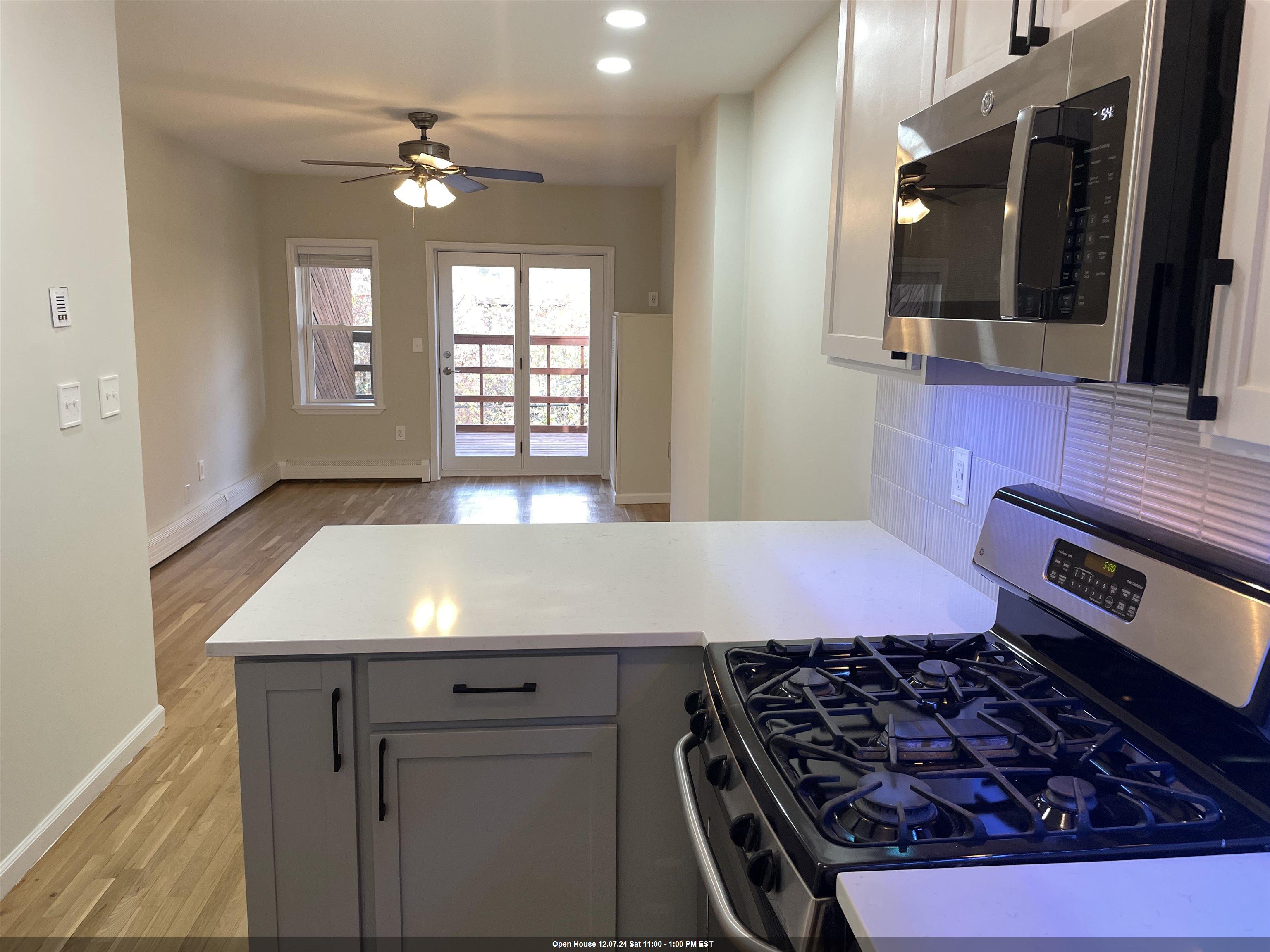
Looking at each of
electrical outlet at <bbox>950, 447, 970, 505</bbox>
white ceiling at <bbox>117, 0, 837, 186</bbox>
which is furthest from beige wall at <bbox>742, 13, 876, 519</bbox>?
electrical outlet at <bbox>950, 447, 970, 505</bbox>

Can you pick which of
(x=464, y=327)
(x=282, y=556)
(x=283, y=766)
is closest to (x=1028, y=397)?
(x=283, y=766)

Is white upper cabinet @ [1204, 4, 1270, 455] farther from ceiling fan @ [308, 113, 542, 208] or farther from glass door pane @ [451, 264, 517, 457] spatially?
glass door pane @ [451, 264, 517, 457]

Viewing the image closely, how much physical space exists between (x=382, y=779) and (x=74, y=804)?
1.53 m


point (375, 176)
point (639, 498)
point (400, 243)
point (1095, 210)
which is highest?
point (375, 176)

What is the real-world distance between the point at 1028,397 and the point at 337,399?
6.65m

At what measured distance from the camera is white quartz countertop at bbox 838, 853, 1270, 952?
0.76 metres

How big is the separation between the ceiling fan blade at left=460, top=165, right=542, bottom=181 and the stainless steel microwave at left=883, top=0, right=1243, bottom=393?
143 inches

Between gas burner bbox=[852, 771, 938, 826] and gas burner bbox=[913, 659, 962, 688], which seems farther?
gas burner bbox=[913, 659, 962, 688]

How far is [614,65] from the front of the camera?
3.77 m

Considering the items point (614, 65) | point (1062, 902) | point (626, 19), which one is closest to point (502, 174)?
point (614, 65)

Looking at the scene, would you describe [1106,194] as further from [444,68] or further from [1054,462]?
[444,68]

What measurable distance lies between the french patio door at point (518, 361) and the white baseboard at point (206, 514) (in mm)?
1417

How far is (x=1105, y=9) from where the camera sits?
0.94 m

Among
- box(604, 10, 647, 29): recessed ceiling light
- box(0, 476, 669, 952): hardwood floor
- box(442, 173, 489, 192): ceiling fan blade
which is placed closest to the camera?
box(0, 476, 669, 952): hardwood floor
